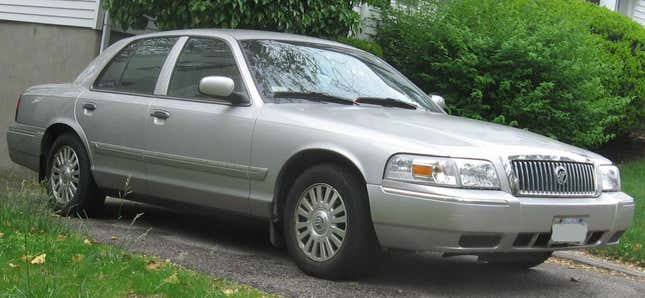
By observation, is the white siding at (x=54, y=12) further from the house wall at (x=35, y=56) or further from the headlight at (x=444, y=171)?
the headlight at (x=444, y=171)

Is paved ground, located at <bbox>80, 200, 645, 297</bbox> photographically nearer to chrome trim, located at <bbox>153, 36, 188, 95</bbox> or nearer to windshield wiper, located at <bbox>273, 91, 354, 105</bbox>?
chrome trim, located at <bbox>153, 36, 188, 95</bbox>

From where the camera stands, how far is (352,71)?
23.6 feet

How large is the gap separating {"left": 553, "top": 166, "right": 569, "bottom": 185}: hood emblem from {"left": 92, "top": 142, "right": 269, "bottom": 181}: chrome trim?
1773 mm

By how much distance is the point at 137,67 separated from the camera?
25.4 ft

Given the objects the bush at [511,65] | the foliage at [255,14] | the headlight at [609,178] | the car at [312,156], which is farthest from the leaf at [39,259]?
the bush at [511,65]

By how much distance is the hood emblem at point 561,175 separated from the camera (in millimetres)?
5920

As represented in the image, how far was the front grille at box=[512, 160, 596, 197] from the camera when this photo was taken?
226 inches

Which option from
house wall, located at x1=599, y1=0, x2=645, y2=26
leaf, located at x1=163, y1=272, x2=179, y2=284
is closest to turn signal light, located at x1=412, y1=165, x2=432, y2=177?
leaf, located at x1=163, y1=272, x2=179, y2=284

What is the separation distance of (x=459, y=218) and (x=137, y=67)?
3.30m

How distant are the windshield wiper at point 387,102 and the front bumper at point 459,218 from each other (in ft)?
4.16

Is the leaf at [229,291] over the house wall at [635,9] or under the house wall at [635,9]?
under

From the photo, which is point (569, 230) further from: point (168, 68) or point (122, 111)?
point (122, 111)

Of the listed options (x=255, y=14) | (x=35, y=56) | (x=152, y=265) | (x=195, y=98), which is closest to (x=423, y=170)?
(x=152, y=265)

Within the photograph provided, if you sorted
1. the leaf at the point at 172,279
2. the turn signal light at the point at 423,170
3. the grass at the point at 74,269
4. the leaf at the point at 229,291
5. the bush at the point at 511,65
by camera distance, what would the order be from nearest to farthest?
1. the grass at the point at 74,269
2. the leaf at the point at 229,291
3. the leaf at the point at 172,279
4. the turn signal light at the point at 423,170
5. the bush at the point at 511,65
